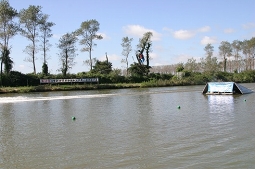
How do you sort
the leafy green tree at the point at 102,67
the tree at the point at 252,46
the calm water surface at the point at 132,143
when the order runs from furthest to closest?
the tree at the point at 252,46 → the leafy green tree at the point at 102,67 → the calm water surface at the point at 132,143

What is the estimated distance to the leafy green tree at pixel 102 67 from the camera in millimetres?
75062

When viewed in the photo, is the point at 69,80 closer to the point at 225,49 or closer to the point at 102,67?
the point at 102,67

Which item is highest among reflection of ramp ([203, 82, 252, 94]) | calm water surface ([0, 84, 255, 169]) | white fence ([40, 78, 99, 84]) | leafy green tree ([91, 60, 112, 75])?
leafy green tree ([91, 60, 112, 75])

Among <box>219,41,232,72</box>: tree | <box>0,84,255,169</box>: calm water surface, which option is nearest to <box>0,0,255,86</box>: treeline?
<box>219,41,232,72</box>: tree

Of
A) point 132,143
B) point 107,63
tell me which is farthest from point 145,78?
point 132,143

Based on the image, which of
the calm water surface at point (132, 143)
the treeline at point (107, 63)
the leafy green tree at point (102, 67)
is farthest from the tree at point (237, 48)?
the calm water surface at point (132, 143)

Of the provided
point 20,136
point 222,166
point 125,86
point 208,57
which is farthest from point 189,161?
point 208,57

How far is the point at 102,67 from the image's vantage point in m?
76.0

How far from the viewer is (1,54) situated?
5862 cm

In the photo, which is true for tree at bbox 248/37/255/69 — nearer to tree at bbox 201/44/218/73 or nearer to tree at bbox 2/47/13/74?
tree at bbox 201/44/218/73

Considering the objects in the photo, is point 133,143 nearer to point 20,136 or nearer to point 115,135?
point 115,135

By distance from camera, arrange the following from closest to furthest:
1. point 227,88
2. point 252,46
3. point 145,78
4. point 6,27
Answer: point 227,88, point 6,27, point 145,78, point 252,46

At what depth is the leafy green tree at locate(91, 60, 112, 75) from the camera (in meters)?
75.1

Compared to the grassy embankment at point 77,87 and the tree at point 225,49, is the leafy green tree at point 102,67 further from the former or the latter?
the tree at point 225,49
